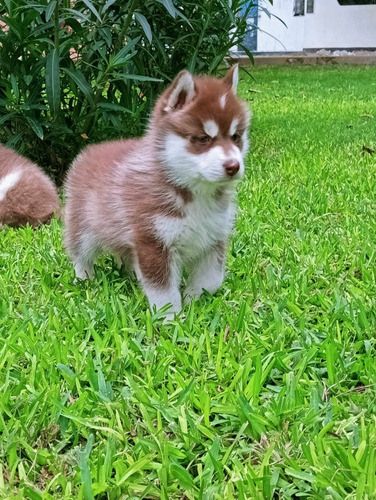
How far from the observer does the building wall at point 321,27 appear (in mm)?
18344

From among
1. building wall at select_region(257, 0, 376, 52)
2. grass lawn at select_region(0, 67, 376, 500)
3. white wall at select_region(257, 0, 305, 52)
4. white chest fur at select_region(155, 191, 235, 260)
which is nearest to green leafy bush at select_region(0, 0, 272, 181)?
grass lawn at select_region(0, 67, 376, 500)

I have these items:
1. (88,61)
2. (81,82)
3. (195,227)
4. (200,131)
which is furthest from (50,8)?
(195,227)

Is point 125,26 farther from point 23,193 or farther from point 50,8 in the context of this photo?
point 23,193

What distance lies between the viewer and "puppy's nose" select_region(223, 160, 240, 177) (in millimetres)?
2324

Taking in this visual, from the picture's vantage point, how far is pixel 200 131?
2.39 meters

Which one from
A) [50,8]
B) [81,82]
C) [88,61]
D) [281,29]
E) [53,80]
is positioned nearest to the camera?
[50,8]

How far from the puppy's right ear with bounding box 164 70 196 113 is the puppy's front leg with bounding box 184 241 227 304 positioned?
0.64 metres

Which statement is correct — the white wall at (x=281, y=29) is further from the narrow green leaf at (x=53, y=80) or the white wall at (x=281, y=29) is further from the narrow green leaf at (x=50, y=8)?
the narrow green leaf at (x=50, y=8)

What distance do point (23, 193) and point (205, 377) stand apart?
2741mm

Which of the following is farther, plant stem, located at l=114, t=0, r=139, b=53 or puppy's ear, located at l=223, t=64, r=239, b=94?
plant stem, located at l=114, t=0, r=139, b=53

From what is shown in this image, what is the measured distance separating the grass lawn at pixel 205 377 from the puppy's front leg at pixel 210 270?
58 millimetres

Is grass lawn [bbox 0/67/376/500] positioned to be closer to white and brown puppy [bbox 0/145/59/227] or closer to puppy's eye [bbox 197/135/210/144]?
white and brown puppy [bbox 0/145/59/227]

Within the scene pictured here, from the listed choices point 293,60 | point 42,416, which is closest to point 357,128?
point 42,416

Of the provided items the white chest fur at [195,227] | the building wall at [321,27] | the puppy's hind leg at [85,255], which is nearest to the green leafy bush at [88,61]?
the puppy's hind leg at [85,255]
